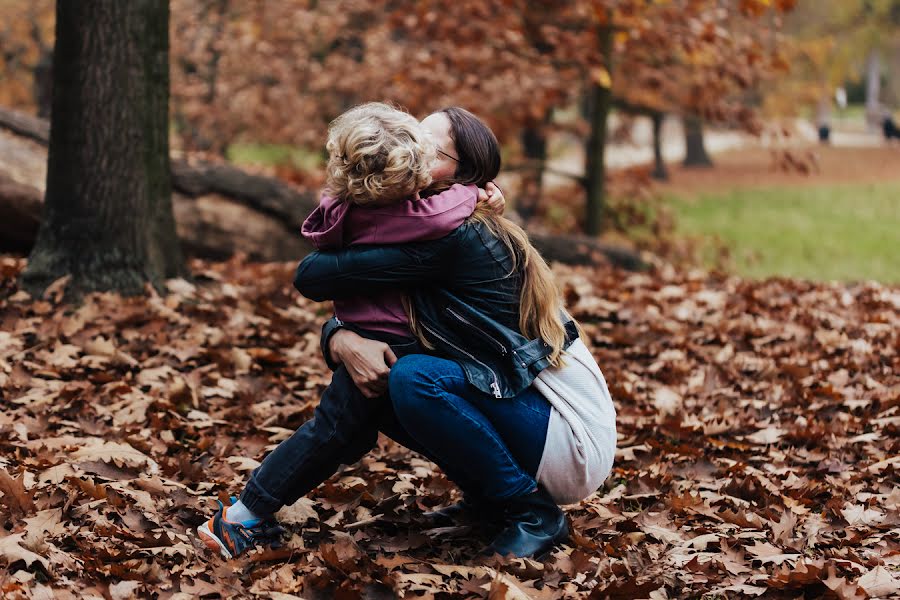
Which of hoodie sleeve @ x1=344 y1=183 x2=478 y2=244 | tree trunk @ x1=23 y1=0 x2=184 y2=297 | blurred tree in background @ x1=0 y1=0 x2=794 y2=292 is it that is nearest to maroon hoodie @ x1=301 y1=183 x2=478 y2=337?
hoodie sleeve @ x1=344 y1=183 x2=478 y2=244

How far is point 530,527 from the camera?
10.2 feet

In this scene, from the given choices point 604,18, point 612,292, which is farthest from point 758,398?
point 604,18

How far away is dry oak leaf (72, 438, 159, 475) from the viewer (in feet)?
12.0

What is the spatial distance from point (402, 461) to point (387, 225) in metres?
1.51

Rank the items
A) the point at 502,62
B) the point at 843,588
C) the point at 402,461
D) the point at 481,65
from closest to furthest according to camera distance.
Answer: the point at 843,588 < the point at 402,461 < the point at 502,62 < the point at 481,65

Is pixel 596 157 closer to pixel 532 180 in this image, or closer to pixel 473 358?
pixel 532 180

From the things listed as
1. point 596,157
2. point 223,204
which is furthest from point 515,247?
point 596,157

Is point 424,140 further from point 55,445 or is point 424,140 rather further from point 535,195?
point 535,195

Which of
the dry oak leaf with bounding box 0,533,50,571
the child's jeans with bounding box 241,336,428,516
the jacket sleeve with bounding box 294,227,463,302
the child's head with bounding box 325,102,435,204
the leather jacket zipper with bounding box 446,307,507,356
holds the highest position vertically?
the child's head with bounding box 325,102,435,204

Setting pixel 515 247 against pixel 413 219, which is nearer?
pixel 413 219

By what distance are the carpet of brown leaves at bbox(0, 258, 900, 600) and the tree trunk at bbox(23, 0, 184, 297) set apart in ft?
0.83

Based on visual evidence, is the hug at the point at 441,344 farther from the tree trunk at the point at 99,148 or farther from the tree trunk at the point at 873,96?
the tree trunk at the point at 873,96

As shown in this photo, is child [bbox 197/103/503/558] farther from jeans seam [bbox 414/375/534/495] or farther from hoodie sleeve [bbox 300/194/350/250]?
jeans seam [bbox 414/375/534/495]

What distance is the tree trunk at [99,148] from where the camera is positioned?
5375 millimetres
